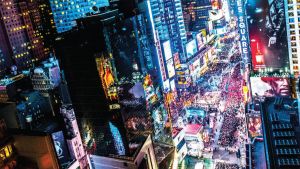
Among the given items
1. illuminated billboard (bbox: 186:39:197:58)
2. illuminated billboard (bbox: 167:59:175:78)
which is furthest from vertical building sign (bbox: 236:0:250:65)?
illuminated billboard (bbox: 186:39:197:58)

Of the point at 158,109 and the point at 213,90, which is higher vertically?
the point at 158,109

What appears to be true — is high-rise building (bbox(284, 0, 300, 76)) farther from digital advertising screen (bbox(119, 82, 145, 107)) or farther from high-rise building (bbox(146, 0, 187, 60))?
high-rise building (bbox(146, 0, 187, 60))

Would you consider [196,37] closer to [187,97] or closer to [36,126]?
[187,97]

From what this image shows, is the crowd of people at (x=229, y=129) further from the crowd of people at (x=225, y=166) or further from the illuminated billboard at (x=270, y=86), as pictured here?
the illuminated billboard at (x=270, y=86)

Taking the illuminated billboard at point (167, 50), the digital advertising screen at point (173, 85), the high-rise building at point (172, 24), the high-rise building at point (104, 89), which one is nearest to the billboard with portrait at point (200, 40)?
the high-rise building at point (172, 24)

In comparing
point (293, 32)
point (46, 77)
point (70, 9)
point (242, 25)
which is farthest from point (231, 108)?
point (70, 9)

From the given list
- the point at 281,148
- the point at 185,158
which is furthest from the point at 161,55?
the point at 281,148
